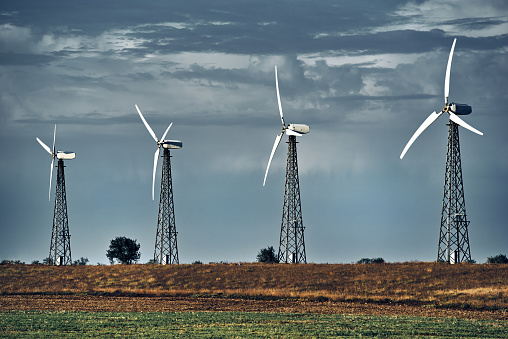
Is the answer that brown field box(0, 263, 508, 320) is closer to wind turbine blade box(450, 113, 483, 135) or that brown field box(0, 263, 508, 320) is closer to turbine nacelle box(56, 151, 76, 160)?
wind turbine blade box(450, 113, 483, 135)

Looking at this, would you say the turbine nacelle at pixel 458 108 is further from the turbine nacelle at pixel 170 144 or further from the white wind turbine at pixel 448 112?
the turbine nacelle at pixel 170 144

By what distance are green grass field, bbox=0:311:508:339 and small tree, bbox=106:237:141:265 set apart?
113 meters

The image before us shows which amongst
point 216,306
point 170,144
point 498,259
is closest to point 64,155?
point 170,144

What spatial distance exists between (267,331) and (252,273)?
49.6 metres

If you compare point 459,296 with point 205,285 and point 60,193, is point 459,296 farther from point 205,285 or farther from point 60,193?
point 60,193

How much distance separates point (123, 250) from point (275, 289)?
96.1 m

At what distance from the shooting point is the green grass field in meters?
51.9

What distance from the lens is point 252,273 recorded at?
103188 mm

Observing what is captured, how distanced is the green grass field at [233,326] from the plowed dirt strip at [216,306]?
218 inches

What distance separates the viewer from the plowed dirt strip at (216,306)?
232ft

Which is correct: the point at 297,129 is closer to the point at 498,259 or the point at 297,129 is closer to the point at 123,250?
the point at 498,259

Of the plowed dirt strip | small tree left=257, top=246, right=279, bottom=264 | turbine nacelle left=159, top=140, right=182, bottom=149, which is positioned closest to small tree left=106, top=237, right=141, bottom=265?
small tree left=257, top=246, right=279, bottom=264

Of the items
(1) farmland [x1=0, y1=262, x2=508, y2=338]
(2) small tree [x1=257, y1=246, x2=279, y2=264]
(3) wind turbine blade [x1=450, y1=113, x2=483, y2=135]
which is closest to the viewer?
(1) farmland [x1=0, y1=262, x2=508, y2=338]

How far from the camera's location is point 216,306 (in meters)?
79.1
